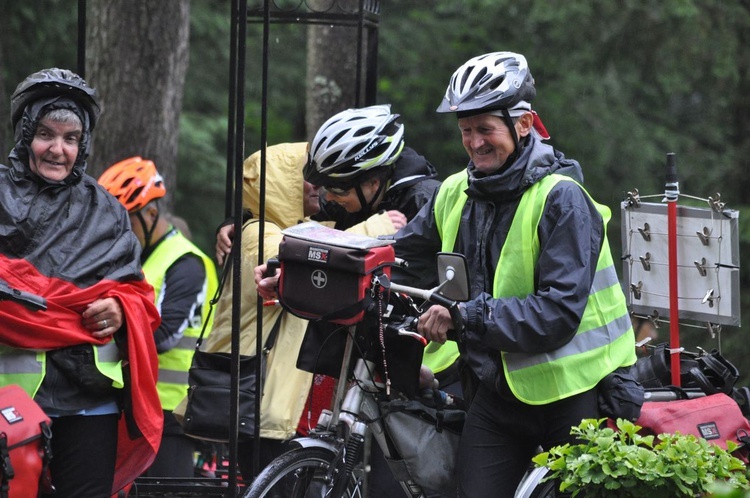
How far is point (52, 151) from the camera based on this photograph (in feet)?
13.7

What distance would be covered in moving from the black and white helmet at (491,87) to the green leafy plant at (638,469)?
112cm

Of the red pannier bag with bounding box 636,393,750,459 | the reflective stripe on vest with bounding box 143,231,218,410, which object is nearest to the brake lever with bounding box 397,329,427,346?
the red pannier bag with bounding box 636,393,750,459

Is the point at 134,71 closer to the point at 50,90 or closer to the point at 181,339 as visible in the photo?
the point at 181,339

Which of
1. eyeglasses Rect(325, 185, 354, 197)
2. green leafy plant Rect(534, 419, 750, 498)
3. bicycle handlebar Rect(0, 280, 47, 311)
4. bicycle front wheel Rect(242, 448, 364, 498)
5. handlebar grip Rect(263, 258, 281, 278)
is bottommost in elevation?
bicycle front wheel Rect(242, 448, 364, 498)

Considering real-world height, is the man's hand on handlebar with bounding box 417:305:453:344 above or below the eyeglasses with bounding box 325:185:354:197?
below

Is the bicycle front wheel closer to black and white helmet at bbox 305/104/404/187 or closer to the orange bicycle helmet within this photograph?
black and white helmet at bbox 305/104/404/187

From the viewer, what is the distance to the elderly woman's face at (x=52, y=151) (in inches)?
165

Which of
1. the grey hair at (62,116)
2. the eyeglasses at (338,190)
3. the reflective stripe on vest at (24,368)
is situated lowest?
the reflective stripe on vest at (24,368)

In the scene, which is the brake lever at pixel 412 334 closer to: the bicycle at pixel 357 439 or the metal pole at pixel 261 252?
the bicycle at pixel 357 439

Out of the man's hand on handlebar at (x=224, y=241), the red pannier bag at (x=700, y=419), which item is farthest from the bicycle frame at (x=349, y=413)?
the man's hand on handlebar at (x=224, y=241)

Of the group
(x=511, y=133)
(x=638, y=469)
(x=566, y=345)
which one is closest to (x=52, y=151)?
(x=511, y=133)

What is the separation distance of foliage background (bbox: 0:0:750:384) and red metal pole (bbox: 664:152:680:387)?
7.06 m

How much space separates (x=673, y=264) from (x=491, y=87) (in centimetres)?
127

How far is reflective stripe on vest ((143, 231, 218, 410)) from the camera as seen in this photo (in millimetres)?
6230
